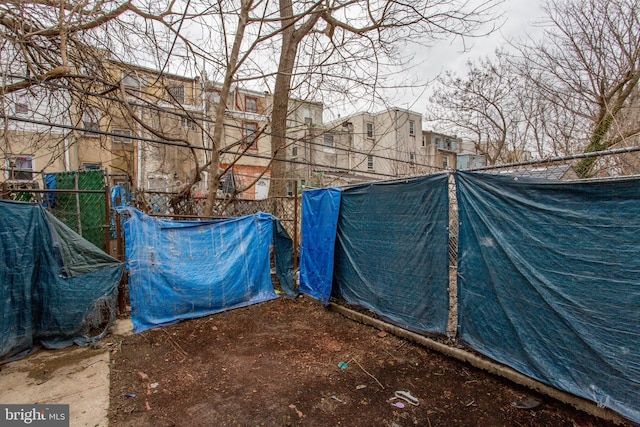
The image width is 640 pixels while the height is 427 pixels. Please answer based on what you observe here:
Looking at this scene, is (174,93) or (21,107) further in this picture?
(174,93)

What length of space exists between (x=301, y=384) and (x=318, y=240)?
2678 millimetres

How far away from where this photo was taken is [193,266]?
4.80 m

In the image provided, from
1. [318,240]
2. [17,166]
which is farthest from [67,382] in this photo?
[17,166]

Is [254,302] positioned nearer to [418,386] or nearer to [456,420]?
[418,386]

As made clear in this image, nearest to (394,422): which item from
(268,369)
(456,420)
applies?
(456,420)

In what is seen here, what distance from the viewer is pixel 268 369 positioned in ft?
10.6

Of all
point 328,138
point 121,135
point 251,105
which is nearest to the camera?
point 121,135

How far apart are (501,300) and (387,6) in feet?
15.7

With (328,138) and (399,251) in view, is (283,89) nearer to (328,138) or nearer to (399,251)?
(399,251)

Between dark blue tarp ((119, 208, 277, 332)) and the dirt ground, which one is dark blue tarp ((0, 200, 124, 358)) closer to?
dark blue tarp ((119, 208, 277, 332))

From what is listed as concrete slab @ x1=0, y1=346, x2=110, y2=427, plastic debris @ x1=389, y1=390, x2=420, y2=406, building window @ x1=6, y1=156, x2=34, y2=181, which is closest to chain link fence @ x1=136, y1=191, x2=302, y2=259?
building window @ x1=6, y1=156, x2=34, y2=181

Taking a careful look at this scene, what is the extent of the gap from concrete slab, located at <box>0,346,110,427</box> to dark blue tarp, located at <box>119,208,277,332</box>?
834 mm

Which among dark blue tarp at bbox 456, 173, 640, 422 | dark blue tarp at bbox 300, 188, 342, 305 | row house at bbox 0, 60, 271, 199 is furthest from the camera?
dark blue tarp at bbox 300, 188, 342, 305

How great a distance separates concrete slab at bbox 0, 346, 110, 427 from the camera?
2.56 meters
